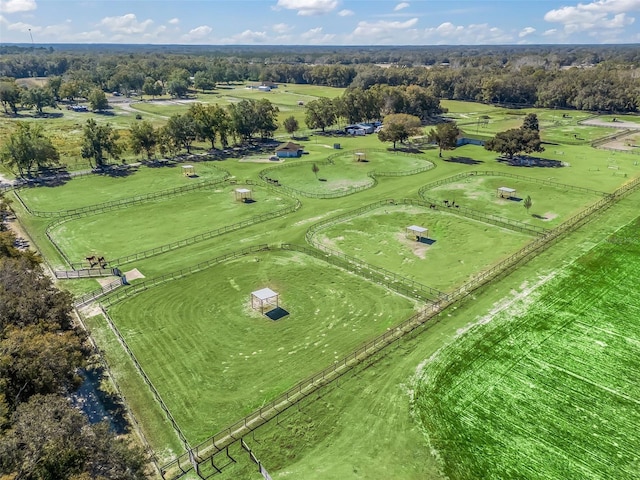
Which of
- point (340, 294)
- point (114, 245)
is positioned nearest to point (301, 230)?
point (340, 294)

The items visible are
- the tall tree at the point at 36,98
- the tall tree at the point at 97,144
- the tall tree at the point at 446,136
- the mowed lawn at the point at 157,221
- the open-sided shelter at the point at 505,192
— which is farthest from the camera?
the tall tree at the point at 36,98

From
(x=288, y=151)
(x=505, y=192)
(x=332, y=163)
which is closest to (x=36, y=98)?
(x=288, y=151)

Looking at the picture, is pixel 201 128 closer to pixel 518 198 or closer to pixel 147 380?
pixel 518 198

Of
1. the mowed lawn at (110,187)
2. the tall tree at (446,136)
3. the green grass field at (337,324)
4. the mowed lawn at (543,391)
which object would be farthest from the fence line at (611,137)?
the mowed lawn at (110,187)

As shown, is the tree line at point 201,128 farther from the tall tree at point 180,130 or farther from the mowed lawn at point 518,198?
the mowed lawn at point 518,198

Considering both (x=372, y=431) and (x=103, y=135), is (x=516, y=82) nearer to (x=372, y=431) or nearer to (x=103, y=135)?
(x=103, y=135)
